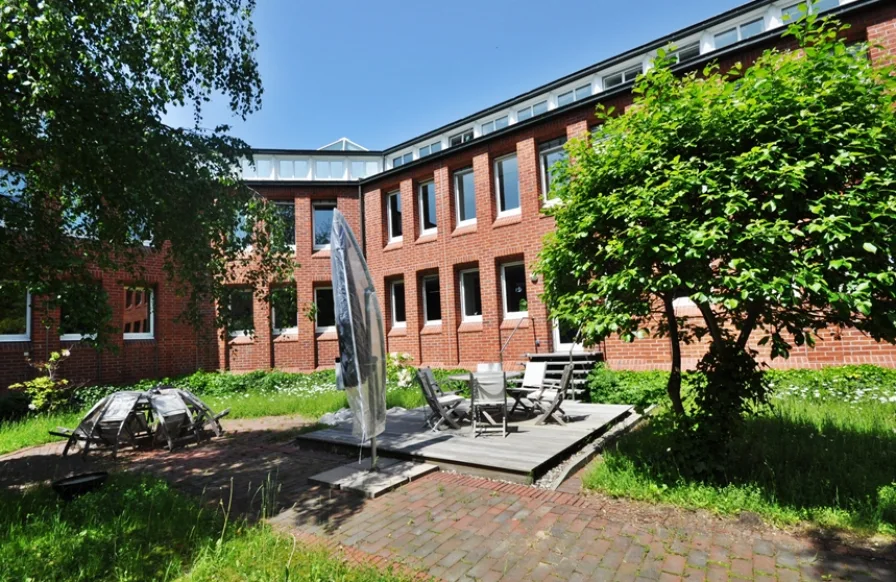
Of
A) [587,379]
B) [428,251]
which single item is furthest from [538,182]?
[587,379]

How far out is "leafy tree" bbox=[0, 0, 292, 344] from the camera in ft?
14.0

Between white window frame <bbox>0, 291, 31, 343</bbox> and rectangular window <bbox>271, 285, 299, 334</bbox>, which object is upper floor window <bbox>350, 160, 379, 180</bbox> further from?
rectangular window <bbox>271, 285, 299, 334</bbox>

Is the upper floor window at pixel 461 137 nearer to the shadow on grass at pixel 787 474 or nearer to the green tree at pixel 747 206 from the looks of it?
the green tree at pixel 747 206

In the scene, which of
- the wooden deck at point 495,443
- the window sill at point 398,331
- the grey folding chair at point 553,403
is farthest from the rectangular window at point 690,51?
the window sill at point 398,331

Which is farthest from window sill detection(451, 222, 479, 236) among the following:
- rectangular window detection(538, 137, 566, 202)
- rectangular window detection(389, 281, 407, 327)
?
rectangular window detection(389, 281, 407, 327)

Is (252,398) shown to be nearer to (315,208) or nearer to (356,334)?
(315,208)

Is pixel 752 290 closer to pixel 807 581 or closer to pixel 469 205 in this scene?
pixel 807 581

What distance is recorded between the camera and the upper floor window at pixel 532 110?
1453cm

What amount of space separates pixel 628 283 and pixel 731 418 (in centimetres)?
174

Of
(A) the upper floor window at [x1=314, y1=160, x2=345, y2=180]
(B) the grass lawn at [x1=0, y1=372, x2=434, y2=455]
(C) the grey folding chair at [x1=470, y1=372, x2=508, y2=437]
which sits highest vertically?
(A) the upper floor window at [x1=314, y1=160, x2=345, y2=180]

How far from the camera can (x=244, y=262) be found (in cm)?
642

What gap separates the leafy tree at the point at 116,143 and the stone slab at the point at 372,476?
2.93 metres

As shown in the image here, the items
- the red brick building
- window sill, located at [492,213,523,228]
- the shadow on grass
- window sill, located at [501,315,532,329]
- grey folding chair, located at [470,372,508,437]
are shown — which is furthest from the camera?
window sill, located at [492,213,523,228]

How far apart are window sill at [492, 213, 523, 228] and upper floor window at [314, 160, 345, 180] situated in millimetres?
7190
